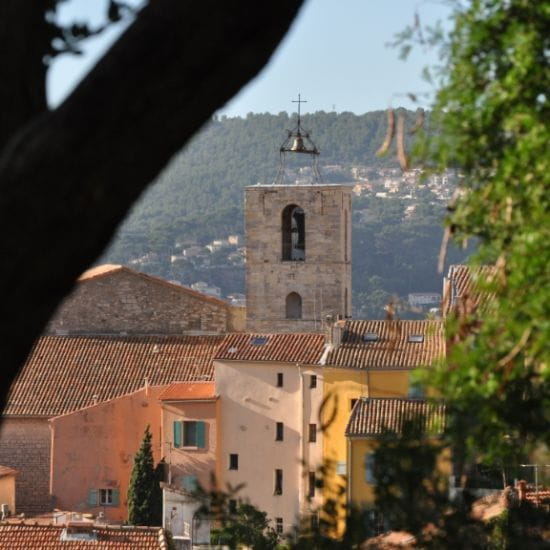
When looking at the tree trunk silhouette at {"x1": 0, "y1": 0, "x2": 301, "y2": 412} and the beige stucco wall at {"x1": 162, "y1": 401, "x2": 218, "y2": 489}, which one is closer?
the tree trunk silhouette at {"x1": 0, "y1": 0, "x2": 301, "y2": 412}

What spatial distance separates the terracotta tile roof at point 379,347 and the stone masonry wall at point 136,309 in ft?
22.2

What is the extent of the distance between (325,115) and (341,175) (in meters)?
7.11

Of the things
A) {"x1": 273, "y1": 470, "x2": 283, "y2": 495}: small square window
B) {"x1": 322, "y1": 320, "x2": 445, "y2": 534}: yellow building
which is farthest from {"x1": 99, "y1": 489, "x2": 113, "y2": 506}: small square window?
{"x1": 322, "y1": 320, "x2": 445, "y2": 534}: yellow building

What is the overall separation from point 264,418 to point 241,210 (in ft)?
291

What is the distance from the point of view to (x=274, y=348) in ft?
140

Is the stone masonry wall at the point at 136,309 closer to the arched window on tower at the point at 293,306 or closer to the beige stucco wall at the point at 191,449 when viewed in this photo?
the arched window on tower at the point at 293,306

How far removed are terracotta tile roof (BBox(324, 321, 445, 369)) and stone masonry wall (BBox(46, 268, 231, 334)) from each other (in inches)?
266

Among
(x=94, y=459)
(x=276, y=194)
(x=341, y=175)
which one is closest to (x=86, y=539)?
(x=94, y=459)

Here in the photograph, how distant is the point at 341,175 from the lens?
14788 centimetres

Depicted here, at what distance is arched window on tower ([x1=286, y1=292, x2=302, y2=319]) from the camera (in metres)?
48.5

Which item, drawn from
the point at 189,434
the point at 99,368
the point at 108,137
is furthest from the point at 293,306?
the point at 108,137

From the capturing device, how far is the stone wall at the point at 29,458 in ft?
142

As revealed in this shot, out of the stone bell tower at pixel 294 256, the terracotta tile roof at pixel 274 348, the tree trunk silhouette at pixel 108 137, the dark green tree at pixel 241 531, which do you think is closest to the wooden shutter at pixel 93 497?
the terracotta tile roof at pixel 274 348

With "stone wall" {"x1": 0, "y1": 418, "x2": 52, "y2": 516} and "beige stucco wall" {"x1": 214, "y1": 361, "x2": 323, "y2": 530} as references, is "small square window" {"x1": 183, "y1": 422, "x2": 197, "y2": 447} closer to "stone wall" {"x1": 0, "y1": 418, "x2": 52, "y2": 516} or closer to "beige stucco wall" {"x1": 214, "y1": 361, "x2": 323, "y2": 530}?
"beige stucco wall" {"x1": 214, "y1": 361, "x2": 323, "y2": 530}
